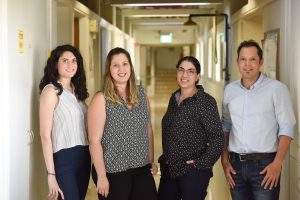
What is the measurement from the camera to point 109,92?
2549 millimetres

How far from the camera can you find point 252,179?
2.62 metres

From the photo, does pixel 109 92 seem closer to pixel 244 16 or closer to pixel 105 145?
pixel 105 145

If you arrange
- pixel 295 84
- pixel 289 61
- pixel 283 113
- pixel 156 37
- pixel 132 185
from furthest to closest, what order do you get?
pixel 156 37 < pixel 289 61 < pixel 295 84 < pixel 132 185 < pixel 283 113

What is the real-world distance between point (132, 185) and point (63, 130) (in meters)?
0.54

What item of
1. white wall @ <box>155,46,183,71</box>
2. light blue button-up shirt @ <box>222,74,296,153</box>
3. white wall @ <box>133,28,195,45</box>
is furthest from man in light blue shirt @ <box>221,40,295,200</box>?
white wall @ <box>155,46,183,71</box>

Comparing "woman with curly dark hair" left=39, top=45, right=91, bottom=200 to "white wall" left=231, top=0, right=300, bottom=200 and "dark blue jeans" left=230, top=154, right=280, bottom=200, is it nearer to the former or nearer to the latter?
"dark blue jeans" left=230, top=154, right=280, bottom=200

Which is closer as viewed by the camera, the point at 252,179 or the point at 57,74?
the point at 252,179

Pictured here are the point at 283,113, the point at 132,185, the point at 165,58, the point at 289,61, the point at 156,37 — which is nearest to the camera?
the point at 283,113

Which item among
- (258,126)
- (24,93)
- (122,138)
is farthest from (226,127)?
(24,93)

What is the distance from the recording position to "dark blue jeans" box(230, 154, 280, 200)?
261 cm

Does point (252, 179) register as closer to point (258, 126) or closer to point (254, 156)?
point (254, 156)

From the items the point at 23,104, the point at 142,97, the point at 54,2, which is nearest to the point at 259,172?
the point at 142,97

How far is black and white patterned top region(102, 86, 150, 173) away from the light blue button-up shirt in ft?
1.98

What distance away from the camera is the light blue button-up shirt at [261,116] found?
2.56 m
